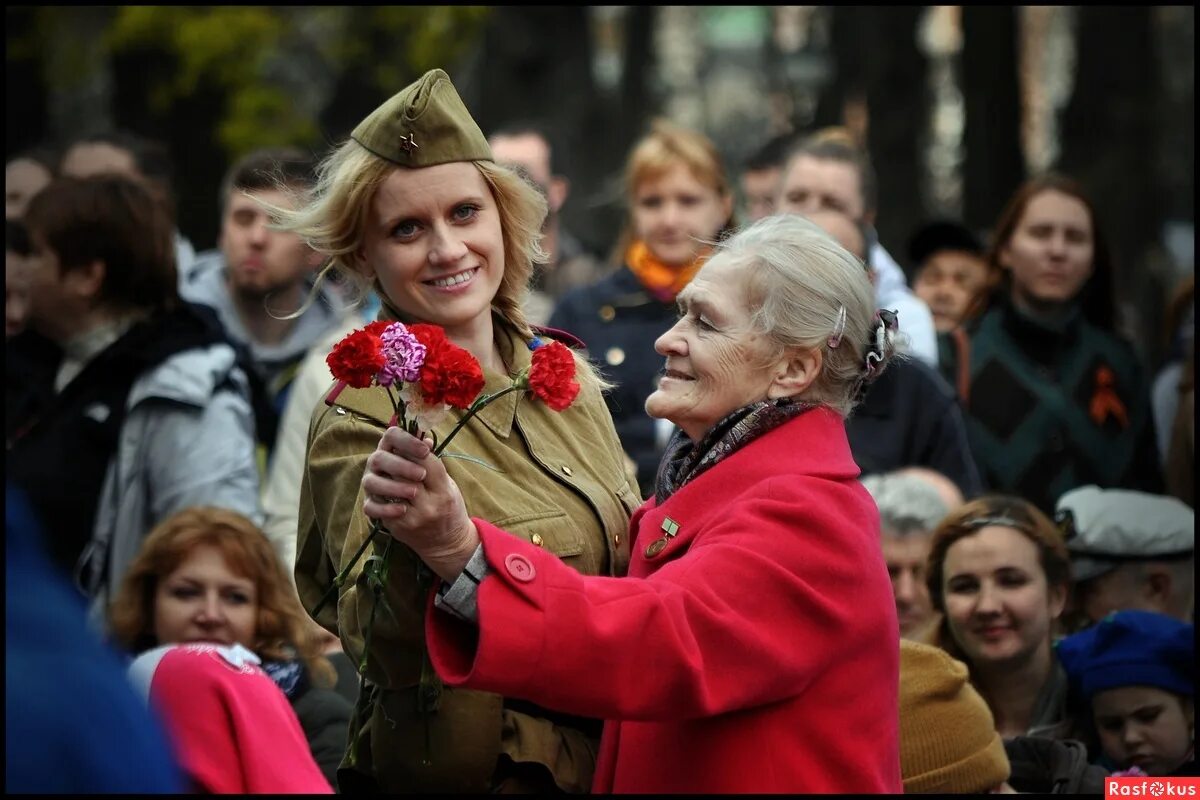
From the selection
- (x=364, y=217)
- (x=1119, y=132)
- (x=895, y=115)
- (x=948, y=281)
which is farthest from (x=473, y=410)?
(x=895, y=115)

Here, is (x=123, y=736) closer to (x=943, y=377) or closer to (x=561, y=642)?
(x=561, y=642)

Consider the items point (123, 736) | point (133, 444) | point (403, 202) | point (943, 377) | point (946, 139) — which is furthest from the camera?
point (946, 139)

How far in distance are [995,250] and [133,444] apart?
3.68 metres

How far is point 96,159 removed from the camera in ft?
31.2

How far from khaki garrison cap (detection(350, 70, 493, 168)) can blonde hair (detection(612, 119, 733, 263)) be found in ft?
13.5

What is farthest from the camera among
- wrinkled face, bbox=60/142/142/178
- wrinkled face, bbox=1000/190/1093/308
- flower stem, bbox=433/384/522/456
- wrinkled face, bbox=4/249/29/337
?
wrinkled face, bbox=60/142/142/178

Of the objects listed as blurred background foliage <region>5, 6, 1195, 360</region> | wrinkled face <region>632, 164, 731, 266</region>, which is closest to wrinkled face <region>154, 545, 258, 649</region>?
wrinkled face <region>632, 164, 731, 266</region>

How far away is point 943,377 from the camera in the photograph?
8148 millimetres

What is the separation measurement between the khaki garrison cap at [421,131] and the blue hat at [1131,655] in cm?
292

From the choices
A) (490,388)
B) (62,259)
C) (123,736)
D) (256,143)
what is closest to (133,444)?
(62,259)

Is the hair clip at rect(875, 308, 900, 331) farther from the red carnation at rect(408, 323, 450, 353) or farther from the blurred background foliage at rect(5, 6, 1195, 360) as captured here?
the blurred background foliage at rect(5, 6, 1195, 360)

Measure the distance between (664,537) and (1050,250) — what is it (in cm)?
485

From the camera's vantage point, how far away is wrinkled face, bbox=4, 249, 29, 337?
7855mm

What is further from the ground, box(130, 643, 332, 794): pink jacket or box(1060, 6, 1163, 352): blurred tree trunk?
box(1060, 6, 1163, 352): blurred tree trunk
